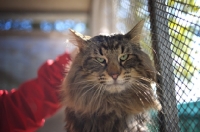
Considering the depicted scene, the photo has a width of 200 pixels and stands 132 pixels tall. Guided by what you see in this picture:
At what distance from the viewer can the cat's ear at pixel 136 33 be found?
1104 mm

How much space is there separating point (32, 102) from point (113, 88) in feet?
2.02

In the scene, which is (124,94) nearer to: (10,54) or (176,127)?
(176,127)

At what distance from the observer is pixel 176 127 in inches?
36.2

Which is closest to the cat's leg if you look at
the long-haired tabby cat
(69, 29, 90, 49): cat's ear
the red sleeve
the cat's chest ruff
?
the long-haired tabby cat

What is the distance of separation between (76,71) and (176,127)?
18.3 inches

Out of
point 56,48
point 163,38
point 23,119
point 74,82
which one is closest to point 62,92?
point 74,82

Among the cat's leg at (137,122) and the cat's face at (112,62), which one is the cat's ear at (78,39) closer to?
the cat's face at (112,62)

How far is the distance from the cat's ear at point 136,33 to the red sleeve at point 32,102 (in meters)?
0.56

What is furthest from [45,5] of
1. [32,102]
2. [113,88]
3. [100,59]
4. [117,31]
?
[113,88]

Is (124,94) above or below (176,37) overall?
below

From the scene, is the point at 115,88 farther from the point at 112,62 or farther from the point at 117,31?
the point at 117,31

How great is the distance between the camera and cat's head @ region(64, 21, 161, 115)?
3.45 feet

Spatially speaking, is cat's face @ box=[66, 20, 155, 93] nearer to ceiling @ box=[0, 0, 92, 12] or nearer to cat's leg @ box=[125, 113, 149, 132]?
cat's leg @ box=[125, 113, 149, 132]

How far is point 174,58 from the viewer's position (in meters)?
0.90
